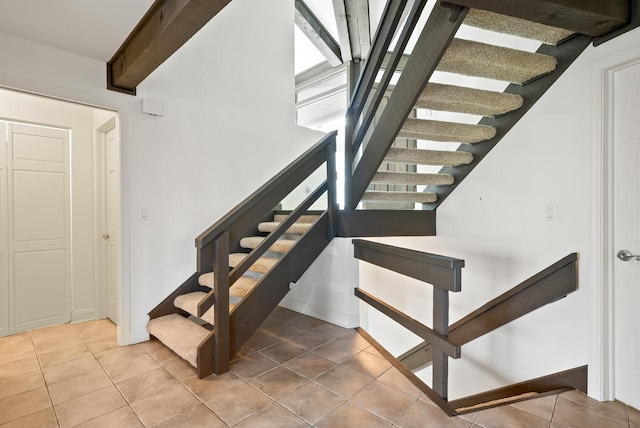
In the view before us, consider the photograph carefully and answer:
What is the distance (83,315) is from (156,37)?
2.86m

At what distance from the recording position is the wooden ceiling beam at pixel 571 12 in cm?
141

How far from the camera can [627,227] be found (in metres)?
1.79

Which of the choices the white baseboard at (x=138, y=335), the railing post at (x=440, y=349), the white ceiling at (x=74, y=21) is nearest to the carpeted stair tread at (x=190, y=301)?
the white baseboard at (x=138, y=335)

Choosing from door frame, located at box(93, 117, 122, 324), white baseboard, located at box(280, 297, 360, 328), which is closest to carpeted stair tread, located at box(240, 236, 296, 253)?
white baseboard, located at box(280, 297, 360, 328)

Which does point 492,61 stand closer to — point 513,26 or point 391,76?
point 513,26

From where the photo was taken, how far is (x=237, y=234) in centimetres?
211

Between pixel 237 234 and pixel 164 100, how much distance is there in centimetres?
157

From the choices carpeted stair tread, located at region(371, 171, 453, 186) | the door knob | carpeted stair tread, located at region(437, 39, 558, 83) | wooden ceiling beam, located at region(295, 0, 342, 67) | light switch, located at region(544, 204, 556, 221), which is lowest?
the door knob

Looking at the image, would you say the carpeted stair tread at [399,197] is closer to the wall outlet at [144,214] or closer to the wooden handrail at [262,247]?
the wooden handrail at [262,247]

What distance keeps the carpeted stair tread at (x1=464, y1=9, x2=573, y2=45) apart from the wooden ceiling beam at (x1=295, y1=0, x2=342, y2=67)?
296 cm

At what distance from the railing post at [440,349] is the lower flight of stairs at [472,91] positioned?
3.29 ft

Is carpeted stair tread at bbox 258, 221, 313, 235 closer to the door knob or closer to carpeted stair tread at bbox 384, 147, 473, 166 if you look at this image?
carpeted stair tread at bbox 384, 147, 473, 166

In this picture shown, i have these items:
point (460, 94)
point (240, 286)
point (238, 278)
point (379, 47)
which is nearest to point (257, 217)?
point (238, 278)

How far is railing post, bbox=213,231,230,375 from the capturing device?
78.9 inches
